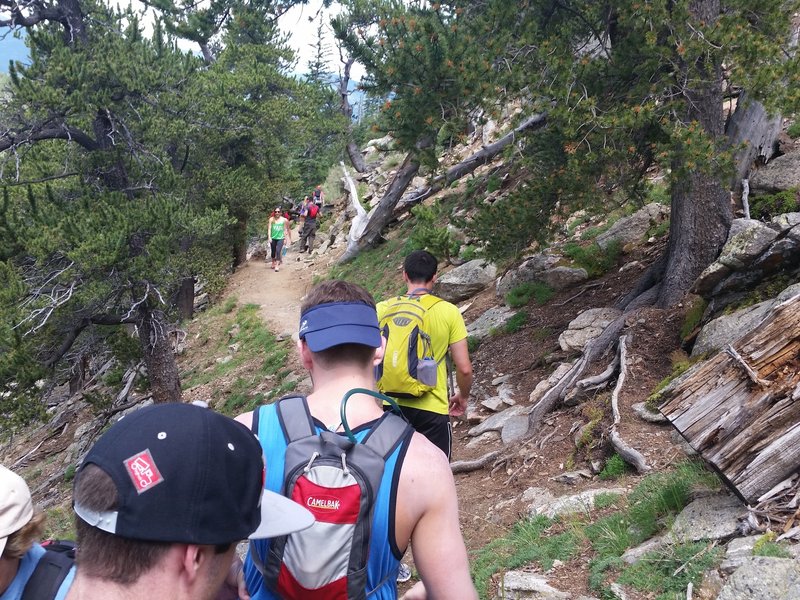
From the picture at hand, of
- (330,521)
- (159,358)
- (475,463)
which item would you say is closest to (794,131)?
(475,463)

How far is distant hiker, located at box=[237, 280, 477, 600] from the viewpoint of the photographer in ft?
5.88

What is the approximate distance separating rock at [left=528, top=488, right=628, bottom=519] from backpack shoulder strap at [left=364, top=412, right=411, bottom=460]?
3.62 meters

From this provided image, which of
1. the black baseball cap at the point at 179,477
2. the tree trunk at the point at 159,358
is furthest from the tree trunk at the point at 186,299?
the black baseball cap at the point at 179,477

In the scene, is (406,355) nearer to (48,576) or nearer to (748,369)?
(748,369)

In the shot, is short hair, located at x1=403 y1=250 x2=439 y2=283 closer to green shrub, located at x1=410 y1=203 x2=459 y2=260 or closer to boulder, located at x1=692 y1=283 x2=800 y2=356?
boulder, located at x1=692 y1=283 x2=800 y2=356

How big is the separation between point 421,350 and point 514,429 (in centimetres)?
371

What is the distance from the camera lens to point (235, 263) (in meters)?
23.0

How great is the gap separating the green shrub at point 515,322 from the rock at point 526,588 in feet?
19.8

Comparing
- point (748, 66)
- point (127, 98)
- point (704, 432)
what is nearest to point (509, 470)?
point (704, 432)

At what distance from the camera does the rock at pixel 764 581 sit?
2.87 m

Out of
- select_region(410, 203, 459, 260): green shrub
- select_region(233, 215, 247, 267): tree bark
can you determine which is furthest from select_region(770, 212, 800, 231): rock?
select_region(233, 215, 247, 267): tree bark

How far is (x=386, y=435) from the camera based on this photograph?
190cm

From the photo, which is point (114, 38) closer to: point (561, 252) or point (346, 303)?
point (561, 252)

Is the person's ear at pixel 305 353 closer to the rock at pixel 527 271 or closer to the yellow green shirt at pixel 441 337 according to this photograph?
the yellow green shirt at pixel 441 337
